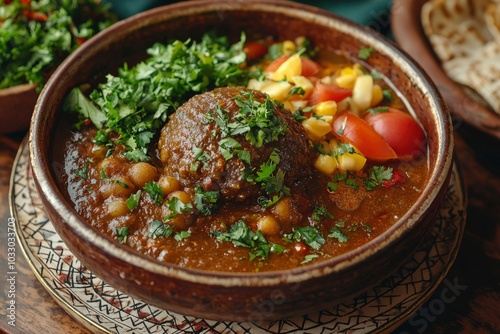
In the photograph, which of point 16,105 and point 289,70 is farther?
point 16,105

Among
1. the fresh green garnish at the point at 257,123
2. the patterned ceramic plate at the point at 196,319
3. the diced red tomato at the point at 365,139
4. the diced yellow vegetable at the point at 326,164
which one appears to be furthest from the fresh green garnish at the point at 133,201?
the diced red tomato at the point at 365,139

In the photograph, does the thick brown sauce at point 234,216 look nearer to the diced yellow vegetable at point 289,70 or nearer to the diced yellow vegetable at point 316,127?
the diced yellow vegetable at point 316,127

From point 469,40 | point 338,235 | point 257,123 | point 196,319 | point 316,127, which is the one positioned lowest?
point 196,319

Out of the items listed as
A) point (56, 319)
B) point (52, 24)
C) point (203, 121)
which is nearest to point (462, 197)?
point (203, 121)

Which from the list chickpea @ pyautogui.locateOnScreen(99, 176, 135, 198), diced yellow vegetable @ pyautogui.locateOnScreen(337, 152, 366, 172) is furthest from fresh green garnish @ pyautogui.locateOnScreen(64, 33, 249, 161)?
diced yellow vegetable @ pyautogui.locateOnScreen(337, 152, 366, 172)

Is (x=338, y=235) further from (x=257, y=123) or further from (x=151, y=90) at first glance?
(x=151, y=90)

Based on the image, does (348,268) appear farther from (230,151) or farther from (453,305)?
(453,305)

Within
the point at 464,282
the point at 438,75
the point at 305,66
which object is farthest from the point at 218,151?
the point at 438,75
